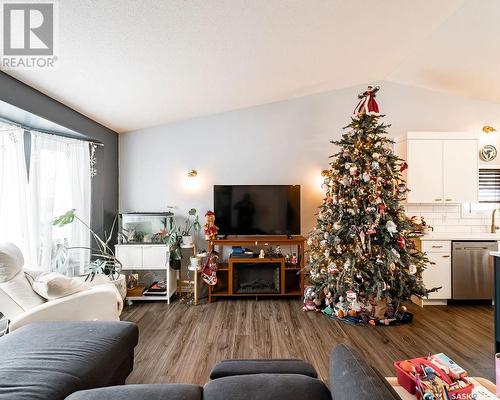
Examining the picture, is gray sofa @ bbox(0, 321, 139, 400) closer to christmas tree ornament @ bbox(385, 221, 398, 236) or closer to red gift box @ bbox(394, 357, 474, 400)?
red gift box @ bbox(394, 357, 474, 400)

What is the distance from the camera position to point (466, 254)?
11.0 ft

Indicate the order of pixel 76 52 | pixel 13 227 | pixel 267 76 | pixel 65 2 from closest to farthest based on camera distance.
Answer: pixel 65 2 < pixel 76 52 < pixel 13 227 < pixel 267 76

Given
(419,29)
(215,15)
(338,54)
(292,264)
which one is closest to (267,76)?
(338,54)

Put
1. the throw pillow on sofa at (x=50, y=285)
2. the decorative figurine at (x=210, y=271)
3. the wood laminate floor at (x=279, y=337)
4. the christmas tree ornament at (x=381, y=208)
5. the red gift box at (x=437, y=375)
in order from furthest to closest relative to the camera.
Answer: the decorative figurine at (x=210, y=271) → the christmas tree ornament at (x=381, y=208) → the wood laminate floor at (x=279, y=337) → the throw pillow on sofa at (x=50, y=285) → the red gift box at (x=437, y=375)

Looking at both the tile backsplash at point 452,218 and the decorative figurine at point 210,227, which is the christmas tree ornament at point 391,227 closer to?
the tile backsplash at point 452,218

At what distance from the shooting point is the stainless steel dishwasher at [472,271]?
3.36 meters

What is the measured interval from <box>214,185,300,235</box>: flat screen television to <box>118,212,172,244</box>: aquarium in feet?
2.51

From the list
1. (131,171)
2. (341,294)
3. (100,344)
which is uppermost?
(131,171)

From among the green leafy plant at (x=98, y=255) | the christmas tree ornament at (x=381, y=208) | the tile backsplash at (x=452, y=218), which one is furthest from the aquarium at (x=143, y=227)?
the tile backsplash at (x=452, y=218)

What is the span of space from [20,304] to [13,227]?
992 millimetres

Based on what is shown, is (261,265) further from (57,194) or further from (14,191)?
(14,191)

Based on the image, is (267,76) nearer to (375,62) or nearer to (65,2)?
(375,62)

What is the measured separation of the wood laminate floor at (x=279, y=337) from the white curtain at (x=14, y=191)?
1.40 meters

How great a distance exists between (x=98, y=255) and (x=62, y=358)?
6.98 feet
